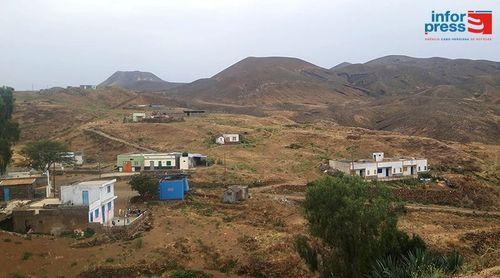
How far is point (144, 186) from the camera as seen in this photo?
30.6 m

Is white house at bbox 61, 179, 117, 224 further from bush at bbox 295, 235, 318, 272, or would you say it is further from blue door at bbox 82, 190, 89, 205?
bush at bbox 295, 235, 318, 272

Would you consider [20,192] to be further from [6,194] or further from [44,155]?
[44,155]

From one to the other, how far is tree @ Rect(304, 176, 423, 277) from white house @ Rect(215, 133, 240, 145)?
1333 inches

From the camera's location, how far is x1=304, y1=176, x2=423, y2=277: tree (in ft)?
48.4

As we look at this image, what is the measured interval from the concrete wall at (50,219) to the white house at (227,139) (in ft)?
90.2

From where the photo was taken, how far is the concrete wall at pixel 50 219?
2400cm

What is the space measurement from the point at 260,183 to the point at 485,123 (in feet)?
170

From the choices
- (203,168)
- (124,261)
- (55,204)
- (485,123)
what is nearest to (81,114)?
(203,168)

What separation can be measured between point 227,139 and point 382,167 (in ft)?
56.8

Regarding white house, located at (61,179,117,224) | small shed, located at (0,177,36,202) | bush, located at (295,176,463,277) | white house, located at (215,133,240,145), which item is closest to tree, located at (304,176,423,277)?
bush, located at (295,176,463,277)

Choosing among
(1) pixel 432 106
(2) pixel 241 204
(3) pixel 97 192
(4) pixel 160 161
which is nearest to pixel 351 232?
(3) pixel 97 192

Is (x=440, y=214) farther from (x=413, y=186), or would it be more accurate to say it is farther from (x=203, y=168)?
(x=203, y=168)

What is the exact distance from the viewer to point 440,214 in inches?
1227

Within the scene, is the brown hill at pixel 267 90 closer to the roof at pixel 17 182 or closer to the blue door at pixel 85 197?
the roof at pixel 17 182
